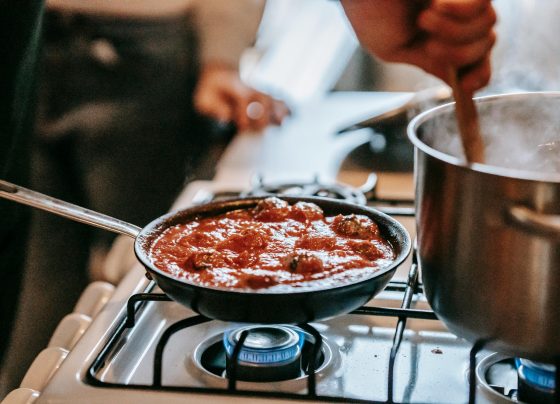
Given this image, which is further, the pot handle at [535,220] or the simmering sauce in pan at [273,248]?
the simmering sauce in pan at [273,248]

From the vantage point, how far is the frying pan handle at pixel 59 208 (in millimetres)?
914

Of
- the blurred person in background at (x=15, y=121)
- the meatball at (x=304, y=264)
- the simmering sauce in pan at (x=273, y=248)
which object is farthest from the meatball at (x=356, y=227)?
the blurred person in background at (x=15, y=121)

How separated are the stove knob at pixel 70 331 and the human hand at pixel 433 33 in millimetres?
556

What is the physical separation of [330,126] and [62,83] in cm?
111

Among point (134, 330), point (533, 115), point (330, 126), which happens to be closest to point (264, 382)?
point (134, 330)

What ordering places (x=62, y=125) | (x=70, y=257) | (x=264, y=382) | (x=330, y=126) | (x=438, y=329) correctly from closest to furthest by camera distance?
(x=264, y=382), (x=438, y=329), (x=330, y=126), (x=62, y=125), (x=70, y=257)

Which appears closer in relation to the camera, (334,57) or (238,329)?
(238,329)

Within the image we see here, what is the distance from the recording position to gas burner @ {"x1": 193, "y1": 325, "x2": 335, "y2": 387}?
2.72 feet

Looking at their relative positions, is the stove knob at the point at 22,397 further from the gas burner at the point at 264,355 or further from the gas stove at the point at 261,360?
the gas burner at the point at 264,355

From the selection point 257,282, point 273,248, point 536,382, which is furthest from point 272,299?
point 536,382

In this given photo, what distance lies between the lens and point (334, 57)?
259 centimetres

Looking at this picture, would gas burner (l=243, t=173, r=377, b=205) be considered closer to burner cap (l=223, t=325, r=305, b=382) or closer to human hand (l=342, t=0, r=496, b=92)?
human hand (l=342, t=0, r=496, b=92)

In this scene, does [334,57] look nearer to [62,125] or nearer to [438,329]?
[62,125]

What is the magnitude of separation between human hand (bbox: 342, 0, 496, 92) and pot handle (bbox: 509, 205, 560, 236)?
11.0 inches
